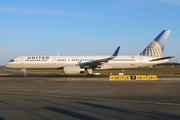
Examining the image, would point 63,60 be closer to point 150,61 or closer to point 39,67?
point 39,67

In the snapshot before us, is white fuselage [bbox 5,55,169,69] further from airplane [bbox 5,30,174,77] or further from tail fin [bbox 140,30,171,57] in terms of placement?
tail fin [bbox 140,30,171,57]

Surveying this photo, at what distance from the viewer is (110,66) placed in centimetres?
3981

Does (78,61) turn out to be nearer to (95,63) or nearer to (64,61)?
(64,61)

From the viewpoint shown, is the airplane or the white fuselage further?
the white fuselage

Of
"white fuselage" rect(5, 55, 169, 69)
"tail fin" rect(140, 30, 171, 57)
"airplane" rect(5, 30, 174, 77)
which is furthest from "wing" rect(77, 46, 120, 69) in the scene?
"tail fin" rect(140, 30, 171, 57)

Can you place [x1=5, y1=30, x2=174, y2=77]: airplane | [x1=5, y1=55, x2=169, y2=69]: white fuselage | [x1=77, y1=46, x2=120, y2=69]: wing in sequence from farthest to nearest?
[x1=5, y1=55, x2=169, y2=69]: white fuselage, [x1=5, y1=30, x2=174, y2=77]: airplane, [x1=77, y1=46, x2=120, y2=69]: wing

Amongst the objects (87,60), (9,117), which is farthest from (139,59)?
(9,117)

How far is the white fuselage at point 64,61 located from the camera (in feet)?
129

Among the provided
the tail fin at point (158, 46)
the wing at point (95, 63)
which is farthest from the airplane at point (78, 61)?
the tail fin at point (158, 46)

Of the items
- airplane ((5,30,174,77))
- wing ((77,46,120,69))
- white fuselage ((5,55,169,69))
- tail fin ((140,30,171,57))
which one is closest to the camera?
wing ((77,46,120,69))

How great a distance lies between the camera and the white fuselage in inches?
1549

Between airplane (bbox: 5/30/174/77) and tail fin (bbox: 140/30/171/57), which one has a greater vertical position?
tail fin (bbox: 140/30/171/57)

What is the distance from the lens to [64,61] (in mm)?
39469

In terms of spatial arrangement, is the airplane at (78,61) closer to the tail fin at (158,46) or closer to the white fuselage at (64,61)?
the white fuselage at (64,61)
